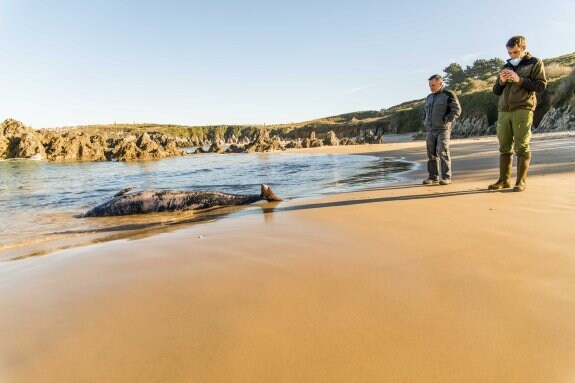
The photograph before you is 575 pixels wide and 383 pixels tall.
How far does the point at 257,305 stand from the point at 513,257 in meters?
1.82

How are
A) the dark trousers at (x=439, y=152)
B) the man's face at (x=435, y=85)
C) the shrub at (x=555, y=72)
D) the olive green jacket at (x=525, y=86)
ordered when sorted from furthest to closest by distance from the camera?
the shrub at (x=555, y=72) < the man's face at (x=435, y=85) < the dark trousers at (x=439, y=152) < the olive green jacket at (x=525, y=86)

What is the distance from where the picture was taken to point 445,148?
656cm

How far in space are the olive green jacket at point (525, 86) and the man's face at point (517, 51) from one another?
2.8 inches

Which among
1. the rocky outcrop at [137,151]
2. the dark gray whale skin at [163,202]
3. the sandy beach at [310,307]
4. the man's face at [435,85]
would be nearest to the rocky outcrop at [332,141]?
the rocky outcrop at [137,151]

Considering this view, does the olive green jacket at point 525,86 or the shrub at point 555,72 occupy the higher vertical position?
the shrub at point 555,72

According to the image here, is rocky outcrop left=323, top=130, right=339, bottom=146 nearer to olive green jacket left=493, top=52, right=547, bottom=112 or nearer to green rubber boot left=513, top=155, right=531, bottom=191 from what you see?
olive green jacket left=493, top=52, right=547, bottom=112

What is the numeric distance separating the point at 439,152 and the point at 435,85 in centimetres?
142

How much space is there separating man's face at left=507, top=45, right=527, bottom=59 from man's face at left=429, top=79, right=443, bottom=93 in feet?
5.81

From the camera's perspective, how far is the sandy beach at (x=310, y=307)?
1.30 metres

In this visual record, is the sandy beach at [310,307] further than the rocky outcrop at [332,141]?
No

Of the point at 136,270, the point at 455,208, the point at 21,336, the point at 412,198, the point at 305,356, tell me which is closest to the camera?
the point at 305,356

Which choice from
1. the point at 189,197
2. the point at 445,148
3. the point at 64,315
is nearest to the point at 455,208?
the point at 445,148

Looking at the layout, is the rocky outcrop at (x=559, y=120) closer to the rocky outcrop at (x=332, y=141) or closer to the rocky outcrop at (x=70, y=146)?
the rocky outcrop at (x=332, y=141)

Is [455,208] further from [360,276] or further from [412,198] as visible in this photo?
[360,276]
